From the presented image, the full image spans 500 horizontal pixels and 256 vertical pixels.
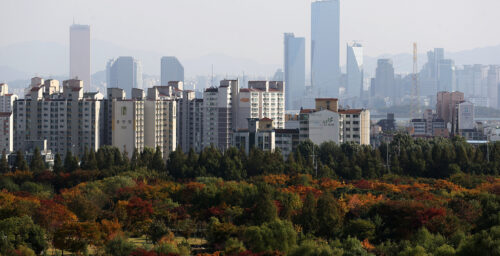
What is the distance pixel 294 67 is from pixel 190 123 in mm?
120881

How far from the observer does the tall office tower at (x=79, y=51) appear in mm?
178125

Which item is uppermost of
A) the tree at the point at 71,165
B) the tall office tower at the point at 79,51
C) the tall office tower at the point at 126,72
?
the tall office tower at the point at 79,51

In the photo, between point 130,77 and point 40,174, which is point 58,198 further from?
point 130,77

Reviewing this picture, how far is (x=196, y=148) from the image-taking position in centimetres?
6359

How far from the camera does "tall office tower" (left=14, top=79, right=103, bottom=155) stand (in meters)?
57.4

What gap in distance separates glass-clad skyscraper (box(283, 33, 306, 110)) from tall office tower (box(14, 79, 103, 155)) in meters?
122

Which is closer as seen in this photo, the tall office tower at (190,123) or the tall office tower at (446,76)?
the tall office tower at (190,123)

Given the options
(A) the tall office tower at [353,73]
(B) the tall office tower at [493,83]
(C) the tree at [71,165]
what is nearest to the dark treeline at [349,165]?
(C) the tree at [71,165]

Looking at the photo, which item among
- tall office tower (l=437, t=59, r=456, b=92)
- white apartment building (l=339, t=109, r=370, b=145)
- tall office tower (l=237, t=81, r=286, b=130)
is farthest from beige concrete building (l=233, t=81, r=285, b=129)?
tall office tower (l=437, t=59, r=456, b=92)

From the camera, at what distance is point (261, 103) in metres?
67.1

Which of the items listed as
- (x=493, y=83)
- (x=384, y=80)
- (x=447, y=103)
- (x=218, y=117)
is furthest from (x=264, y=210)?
(x=384, y=80)

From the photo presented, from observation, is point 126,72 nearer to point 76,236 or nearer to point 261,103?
point 261,103

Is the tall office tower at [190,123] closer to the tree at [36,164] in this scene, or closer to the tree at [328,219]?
the tree at [36,164]

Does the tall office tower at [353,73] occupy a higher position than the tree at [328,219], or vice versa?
the tall office tower at [353,73]
